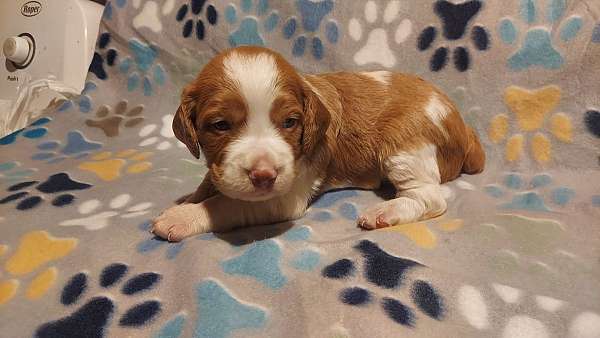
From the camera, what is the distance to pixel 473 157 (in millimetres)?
2602

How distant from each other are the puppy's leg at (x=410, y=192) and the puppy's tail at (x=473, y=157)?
1.09 feet

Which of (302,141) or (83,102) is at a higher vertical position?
(302,141)

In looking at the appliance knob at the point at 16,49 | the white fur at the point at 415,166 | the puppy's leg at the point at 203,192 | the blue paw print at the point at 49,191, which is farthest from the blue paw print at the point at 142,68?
the white fur at the point at 415,166

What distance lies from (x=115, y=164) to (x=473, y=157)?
2.00 meters

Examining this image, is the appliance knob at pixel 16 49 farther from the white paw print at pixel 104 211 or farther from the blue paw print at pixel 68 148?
the white paw print at pixel 104 211

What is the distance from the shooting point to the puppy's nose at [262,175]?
1689 mm

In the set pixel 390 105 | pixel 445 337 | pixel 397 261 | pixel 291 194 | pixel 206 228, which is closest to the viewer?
pixel 445 337

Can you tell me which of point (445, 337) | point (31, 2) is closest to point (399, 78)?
point (445, 337)

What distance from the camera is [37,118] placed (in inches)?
134

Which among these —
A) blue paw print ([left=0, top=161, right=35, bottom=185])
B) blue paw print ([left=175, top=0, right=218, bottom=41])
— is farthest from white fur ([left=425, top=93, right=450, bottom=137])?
blue paw print ([left=0, top=161, right=35, bottom=185])

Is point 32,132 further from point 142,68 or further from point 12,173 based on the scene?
point 142,68

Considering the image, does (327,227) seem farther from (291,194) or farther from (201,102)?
(201,102)

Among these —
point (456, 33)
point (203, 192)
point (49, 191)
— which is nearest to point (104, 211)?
point (49, 191)

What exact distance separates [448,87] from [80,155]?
2.30m
